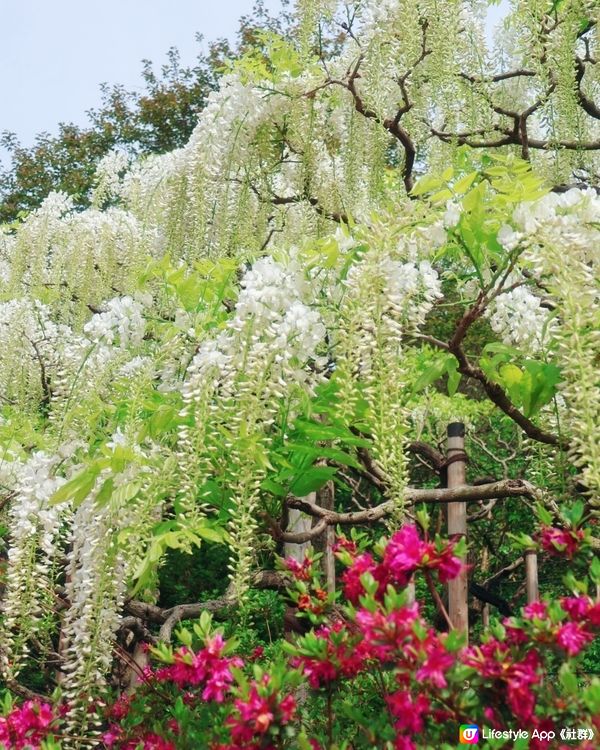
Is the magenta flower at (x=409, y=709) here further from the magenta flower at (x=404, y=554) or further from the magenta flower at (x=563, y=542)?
the magenta flower at (x=563, y=542)

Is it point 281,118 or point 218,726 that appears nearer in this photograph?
point 218,726

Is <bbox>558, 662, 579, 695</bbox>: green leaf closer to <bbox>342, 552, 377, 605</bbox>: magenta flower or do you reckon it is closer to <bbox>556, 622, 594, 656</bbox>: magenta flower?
<bbox>556, 622, 594, 656</bbox>: magenta flower

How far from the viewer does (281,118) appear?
404cm

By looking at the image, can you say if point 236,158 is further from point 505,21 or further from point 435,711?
point 435,711

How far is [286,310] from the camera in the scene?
8.45 feet

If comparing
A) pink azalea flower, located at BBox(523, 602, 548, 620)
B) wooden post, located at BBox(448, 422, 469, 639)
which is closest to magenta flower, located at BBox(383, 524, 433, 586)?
pink azalea flower, located at BBox(523, 602, 548, 620)

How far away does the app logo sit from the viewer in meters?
1.62

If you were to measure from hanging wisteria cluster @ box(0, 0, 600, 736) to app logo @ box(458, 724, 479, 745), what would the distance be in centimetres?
59

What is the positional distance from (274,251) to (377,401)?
0.63 meters

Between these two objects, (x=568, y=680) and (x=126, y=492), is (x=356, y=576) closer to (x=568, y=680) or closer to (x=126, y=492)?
(x=568, y=680)

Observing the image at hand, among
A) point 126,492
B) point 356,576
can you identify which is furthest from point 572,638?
point 126,492

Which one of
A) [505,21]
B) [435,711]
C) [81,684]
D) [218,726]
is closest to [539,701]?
[435,711]

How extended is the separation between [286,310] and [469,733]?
133 cm

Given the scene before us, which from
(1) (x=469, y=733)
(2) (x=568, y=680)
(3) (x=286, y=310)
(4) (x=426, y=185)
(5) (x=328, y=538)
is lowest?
(1) (x=469, y=733)
